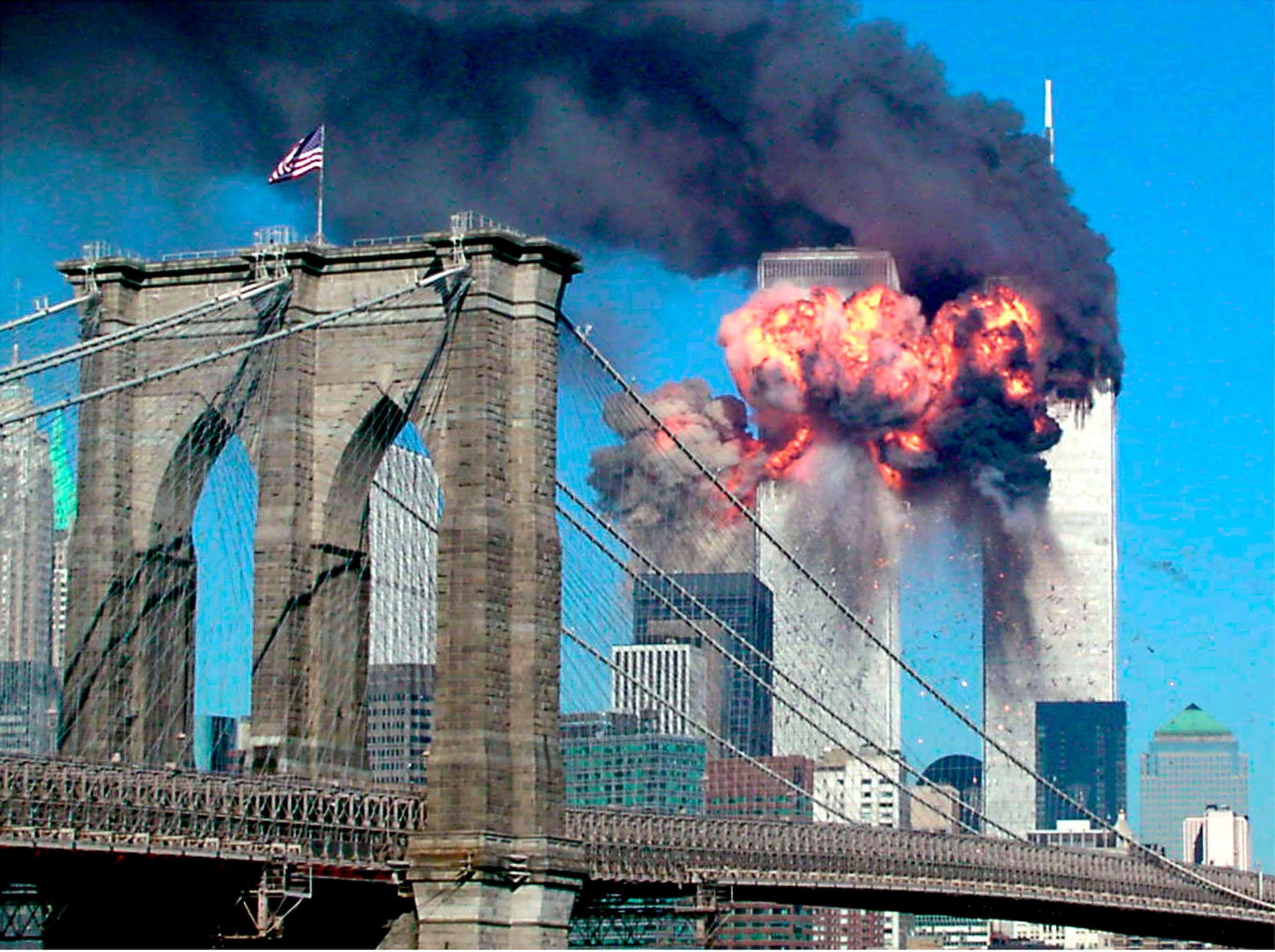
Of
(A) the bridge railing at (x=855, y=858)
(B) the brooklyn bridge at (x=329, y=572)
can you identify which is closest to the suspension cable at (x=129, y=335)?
(B) the brooklyn bridge at (x=329, y=572)

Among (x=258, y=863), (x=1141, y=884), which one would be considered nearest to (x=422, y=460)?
(x=1141, y=884)

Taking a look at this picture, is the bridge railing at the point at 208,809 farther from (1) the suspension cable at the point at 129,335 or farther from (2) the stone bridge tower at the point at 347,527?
(1) the suspension cable at the point at 129,335

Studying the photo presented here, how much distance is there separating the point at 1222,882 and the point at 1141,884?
15460 millimetres

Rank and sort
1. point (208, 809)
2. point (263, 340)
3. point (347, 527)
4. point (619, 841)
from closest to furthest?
point (208, 809)
point (263, 340)
point (347, 527)
point (619, 841)

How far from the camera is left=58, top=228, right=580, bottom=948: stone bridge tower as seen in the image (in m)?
114

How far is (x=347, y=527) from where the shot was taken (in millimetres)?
118000

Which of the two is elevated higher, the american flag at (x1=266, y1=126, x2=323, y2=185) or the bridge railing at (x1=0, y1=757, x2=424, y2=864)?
the american flag at (x1=266, y1=126, x2=323, y2=185)

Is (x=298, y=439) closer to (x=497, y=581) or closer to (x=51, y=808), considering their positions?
(x=497, y=581)

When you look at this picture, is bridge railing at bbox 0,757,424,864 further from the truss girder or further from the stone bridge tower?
the stone bridge tower

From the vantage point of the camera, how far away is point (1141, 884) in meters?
180

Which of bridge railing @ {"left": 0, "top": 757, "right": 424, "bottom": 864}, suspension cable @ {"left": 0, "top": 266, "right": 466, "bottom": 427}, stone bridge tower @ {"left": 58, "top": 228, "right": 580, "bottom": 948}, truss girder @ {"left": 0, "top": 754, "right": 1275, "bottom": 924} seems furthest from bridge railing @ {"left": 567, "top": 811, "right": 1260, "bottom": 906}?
suspension cable @ {"left": 0, "top": 266, "right": 466, "bottom": 427}

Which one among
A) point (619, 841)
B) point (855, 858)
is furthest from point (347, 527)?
point (855, 858)

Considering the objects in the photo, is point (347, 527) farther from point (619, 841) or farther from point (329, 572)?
point (619, 841)

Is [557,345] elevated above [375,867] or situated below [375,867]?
above
